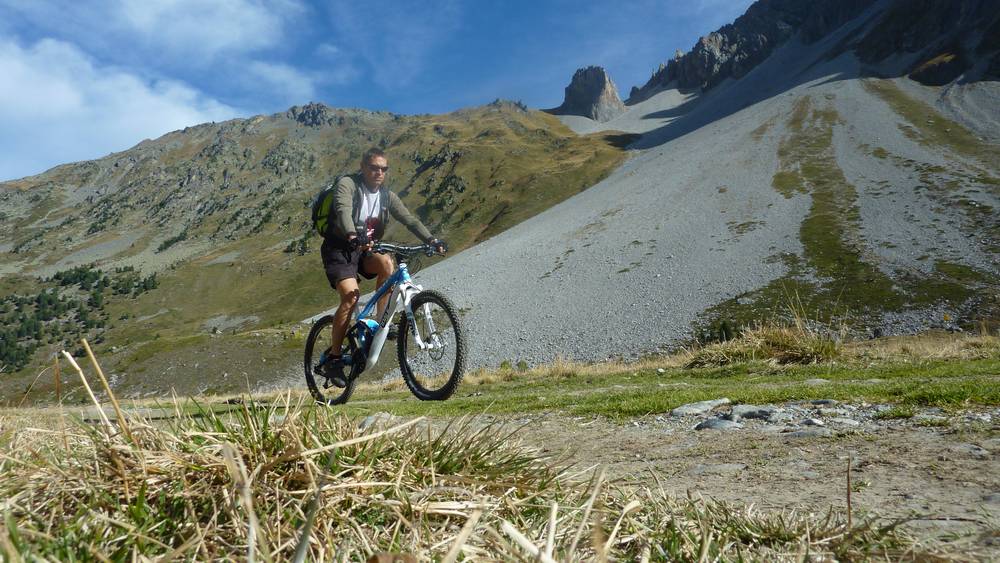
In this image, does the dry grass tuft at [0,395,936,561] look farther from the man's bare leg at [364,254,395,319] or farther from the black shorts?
the man's bare leg at [364,254,395,319]

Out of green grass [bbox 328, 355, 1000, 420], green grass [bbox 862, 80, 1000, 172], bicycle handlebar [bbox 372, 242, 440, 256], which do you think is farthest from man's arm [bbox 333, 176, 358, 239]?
green grass [bbox 862, 80, 1000, 172]

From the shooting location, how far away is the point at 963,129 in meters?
93.5

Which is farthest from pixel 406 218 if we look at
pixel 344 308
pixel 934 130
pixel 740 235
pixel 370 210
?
pixel 934 130

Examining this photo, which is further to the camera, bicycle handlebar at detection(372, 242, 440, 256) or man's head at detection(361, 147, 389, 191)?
man's head at detection(361, 147, 389, 191)

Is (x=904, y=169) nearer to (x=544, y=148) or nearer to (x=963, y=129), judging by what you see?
(x=963, y=129)

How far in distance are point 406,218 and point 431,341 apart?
2.26 metres

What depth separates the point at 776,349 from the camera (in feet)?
40.3

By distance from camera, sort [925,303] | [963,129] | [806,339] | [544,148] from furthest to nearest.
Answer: [544,148] < [963,129] < [925,303] < [806,339]

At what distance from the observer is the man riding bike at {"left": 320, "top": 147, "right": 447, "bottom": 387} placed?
756 centimetres

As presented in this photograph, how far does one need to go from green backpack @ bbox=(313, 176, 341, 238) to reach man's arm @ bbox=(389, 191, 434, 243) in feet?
3.24

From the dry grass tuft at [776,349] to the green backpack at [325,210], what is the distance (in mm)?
9578

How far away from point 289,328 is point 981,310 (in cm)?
6004

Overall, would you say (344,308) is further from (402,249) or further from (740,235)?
(740,235)

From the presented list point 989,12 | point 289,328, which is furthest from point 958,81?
point 289,328
